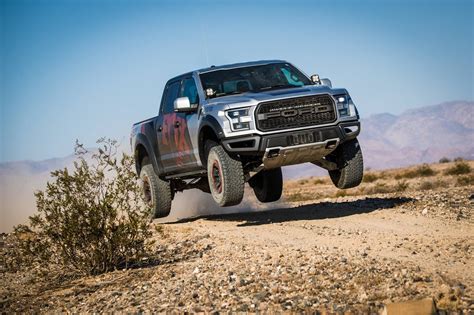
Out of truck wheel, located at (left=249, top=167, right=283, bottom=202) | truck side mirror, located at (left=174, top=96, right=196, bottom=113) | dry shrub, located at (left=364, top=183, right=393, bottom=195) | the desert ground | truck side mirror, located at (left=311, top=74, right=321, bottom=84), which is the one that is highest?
truck side mirror, located at (left=311, top=74, right=321, bottom=84)

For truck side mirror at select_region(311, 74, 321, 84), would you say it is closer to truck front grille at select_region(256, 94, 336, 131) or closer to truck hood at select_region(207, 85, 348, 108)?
truck hood at select_region(207, 85, 348, 108)

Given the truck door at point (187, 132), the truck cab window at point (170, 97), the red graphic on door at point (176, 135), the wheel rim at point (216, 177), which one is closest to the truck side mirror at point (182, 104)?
the truck door at point (187, 132)

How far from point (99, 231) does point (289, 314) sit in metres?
4.29

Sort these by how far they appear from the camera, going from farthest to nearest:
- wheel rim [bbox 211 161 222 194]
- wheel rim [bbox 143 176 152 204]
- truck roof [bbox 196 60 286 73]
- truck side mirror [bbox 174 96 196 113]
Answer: wheel rim [bbox 143 176 152 204]
truck roof [bbox 196 60 286 73]
truck side mirror [bbox 174 96 196 113]
wheel rim [bbox 211 161 222 194]

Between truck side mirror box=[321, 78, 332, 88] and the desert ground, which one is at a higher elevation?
truck side mirror box=[321, 78, 332, 88]

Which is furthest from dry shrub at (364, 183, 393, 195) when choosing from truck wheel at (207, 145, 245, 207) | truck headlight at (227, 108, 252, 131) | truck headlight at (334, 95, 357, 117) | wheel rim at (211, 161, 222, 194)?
truck headlight at (227, 108, 252, 131)

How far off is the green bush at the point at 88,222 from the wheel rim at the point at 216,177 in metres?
1.29

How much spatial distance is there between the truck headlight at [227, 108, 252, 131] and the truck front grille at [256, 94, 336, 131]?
0.15 meters

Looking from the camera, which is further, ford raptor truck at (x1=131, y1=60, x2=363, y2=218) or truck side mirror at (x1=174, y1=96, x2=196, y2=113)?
truck side mirror at (x1=174, y1=96, x2=196, y2=113)

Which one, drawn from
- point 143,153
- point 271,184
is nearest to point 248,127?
point 271,184

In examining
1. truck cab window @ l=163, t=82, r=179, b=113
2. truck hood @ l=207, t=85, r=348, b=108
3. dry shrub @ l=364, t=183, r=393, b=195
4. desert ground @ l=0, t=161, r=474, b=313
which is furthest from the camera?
dry shrub @ l=364, t=183, r=393, b=195

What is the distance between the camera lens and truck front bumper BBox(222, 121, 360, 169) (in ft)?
35.9

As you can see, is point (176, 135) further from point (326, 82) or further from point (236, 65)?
point (326, 82)

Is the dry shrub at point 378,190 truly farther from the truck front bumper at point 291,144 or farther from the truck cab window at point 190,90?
the truck front bumper at point 291,144
